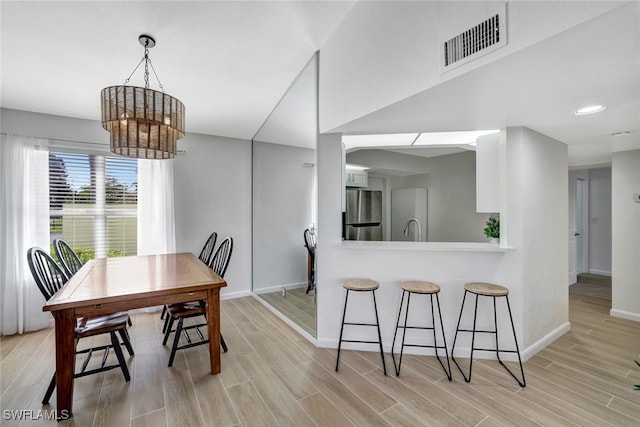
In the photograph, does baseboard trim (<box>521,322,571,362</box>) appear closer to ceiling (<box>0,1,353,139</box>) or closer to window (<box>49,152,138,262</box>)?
ceiling (<box>0,1,353,139</box>)

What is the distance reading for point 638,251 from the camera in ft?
10.2

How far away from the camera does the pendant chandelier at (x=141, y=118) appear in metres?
1.75

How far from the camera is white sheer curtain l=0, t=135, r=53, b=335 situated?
2922 millimetres

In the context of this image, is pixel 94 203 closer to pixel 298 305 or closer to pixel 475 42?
pixel 298 305

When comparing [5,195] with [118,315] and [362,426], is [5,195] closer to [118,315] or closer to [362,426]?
[118,315]

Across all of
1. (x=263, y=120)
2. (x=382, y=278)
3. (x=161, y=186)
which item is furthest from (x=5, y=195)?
(x=382, y=278)

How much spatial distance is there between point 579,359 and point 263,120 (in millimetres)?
4075

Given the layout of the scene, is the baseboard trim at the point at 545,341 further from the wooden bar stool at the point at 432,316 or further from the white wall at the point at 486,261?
the wooden bar stool at the point at 432,316

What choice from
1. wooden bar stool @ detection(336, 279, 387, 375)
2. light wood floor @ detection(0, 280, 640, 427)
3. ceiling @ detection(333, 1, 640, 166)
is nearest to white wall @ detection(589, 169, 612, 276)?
ceiling @ detection(333, 1, 640, 166)

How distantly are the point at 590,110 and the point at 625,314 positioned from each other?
2.88 meters

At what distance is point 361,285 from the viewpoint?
225cm

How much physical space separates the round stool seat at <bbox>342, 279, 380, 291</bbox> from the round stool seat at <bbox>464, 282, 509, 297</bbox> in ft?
2.40

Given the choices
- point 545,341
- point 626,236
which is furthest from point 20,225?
point 626,236

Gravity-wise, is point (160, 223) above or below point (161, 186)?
below
